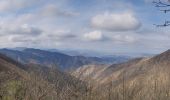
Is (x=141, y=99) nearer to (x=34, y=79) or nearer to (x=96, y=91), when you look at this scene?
(x=96, y=91)

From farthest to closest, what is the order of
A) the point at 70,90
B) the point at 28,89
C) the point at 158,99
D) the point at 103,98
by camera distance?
the point at 158,99 < the point at 103,98 < the point at 28,89 < the point at 70,90

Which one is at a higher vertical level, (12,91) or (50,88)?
(50,88)

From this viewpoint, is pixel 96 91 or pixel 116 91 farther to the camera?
pixel 116 91

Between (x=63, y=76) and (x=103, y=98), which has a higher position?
(x=63, y=76)

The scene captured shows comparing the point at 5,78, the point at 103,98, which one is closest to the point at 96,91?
the point at 103,98

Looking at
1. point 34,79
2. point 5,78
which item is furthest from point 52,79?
point 5,78

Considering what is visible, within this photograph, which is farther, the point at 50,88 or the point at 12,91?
the point at 12,91

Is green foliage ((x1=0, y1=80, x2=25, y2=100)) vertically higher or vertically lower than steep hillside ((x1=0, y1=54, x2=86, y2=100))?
lower

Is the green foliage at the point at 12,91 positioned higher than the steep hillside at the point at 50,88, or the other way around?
the steep hillside at the point at 50,88

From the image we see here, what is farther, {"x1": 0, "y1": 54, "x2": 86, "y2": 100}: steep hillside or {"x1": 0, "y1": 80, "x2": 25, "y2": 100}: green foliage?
{"x1": 0, "y1": 80, "x2": 25, "y2": 100}: green foliage

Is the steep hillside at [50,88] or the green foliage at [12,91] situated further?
the green foliage at [12,91]

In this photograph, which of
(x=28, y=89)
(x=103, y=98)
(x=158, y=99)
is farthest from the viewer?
(x=158, y=99)
